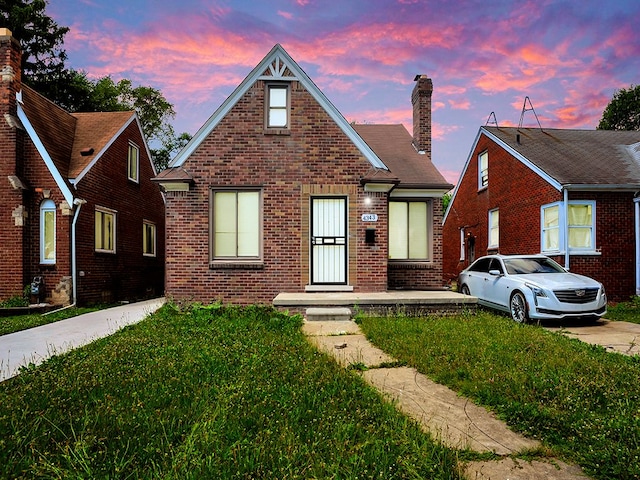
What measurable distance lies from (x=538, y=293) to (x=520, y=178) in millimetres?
8335

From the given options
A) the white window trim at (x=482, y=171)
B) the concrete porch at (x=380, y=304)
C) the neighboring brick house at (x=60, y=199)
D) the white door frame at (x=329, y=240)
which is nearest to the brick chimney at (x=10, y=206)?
the neighboring brick house at (x=60, y=199)

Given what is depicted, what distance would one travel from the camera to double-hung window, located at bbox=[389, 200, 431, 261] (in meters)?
12.9

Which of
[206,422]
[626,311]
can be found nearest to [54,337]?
[206,422]

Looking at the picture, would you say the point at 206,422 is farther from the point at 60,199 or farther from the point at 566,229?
the point at 566,229

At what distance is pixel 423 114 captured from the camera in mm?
15195

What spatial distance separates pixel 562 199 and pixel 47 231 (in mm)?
16521

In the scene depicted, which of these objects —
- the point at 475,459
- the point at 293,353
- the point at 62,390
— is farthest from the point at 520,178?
the point at 62,390

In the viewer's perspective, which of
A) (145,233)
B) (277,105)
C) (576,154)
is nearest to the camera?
(277,105)

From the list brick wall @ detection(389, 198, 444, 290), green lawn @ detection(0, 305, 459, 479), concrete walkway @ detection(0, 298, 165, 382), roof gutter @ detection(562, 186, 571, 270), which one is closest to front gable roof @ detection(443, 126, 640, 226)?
roof gutter @ detection(562, 186, 571, 270)

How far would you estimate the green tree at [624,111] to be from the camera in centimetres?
3734

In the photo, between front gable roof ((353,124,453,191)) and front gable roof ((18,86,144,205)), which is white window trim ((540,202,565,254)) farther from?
front gable roof ((18,86,144,205))

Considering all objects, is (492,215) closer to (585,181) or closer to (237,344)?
(585,181)

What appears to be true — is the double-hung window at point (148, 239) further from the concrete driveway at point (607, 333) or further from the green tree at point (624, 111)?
the green tree at point (624, 111)

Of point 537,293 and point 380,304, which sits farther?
point 380,304
